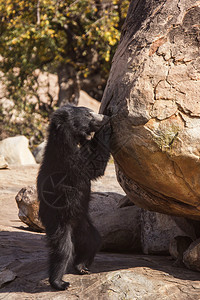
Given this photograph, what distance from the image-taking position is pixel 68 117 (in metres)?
3.83

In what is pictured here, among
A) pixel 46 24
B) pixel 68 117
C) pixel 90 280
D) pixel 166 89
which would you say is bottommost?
pixel 90 280

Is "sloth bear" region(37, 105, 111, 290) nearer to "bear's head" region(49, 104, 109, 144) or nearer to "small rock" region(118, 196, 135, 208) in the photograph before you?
"bear's head" region(49, 104, 109, 144)

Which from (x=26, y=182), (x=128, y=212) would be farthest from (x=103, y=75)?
(x=128, y=212)

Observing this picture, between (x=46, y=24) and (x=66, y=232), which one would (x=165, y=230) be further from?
(x=46, y=24)

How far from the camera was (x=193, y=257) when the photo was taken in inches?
150

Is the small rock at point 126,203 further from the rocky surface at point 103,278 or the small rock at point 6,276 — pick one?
the small rock at point 6,276

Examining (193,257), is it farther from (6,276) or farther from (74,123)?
(6,276)

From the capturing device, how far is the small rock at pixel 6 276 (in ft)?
13.0

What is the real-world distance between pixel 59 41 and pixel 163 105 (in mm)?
11113

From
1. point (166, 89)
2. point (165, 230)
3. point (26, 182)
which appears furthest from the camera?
point (26, 182)

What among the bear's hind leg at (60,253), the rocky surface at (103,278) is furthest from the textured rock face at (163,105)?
the bear's hind leg at (60,253)

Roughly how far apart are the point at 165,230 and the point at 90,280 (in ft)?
4.61

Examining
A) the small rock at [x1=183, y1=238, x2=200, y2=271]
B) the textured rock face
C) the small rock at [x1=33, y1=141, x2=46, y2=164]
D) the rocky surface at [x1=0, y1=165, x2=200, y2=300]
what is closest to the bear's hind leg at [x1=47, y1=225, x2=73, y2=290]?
the rocky surface at [x1=0, y1=165, x2=200, y2=300]

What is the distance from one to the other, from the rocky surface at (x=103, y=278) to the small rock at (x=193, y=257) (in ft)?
0.18
